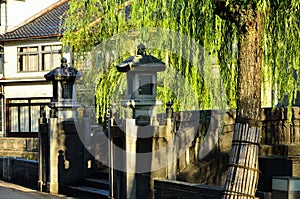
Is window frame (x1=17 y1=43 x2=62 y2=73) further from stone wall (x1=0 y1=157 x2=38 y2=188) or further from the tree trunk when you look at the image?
the tree trunk

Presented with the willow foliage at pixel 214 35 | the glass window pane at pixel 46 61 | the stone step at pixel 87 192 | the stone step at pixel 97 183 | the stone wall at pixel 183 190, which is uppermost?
the glass window pane at pixel 46 61

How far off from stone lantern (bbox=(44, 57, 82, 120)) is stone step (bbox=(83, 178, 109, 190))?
2.06 metres

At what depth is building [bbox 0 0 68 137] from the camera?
41.5 metres

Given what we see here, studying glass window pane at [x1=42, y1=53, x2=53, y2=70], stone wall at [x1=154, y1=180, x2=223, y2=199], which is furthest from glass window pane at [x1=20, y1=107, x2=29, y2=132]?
stone wall at [x1=154, y1=180, x2=223, y2=199]

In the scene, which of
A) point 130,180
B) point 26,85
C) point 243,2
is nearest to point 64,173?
point 130,180

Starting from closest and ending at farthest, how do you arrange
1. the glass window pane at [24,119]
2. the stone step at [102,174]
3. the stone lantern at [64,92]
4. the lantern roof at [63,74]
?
the stone step at [102,174] < the stone lantern at [64,92] < the lantern roof at [63,74] < the glass window pane at [24,119]

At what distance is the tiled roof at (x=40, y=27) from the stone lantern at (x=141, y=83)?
25.9 m

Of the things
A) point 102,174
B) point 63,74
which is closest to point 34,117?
point 63,74

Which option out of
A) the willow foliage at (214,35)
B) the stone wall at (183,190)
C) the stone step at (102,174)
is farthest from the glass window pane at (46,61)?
the stone wall at (183,190)

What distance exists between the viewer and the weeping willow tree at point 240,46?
891 cm

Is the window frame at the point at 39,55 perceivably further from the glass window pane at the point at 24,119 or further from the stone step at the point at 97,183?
the stone step at the point at 97,183

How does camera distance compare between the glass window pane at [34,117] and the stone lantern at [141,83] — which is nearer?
the stone lantern at [141,83]

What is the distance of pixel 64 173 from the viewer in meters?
17.5

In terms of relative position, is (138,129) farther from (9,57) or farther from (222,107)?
(9,57)
